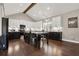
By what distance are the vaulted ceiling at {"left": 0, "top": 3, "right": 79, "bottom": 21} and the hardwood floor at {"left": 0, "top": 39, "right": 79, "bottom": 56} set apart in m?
0.87

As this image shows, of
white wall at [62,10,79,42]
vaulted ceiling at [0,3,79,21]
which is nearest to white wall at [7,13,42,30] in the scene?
vaulted ceiling at [0,3,79,21]

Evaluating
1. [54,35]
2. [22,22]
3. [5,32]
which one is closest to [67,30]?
[54,35]

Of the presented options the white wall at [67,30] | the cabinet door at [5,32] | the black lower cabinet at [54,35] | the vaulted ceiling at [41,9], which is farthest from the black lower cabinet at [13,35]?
the white wall at [67,30]

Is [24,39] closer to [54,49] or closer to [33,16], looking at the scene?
[33,16]

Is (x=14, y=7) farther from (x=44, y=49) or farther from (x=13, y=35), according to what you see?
(x=44, y=49)

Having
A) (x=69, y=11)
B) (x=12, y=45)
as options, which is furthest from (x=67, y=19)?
(x=12, y=45)

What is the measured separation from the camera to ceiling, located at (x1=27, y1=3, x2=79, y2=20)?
346 cm

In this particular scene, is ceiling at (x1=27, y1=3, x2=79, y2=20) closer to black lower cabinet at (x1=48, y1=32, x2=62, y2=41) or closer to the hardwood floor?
black lower cabinet at (x1=48, y1=32, x2=62, y2=41)

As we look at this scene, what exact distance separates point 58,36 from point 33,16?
103 centimetres

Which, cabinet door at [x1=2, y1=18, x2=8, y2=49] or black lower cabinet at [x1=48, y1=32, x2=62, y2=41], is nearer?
cabinet door at [x1=2, y1=18, x2=8, y2=49]

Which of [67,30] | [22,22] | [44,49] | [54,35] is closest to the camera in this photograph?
[22,22]

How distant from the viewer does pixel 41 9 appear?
3637mm

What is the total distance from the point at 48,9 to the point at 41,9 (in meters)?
0.22

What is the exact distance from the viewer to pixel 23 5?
3357 mm
